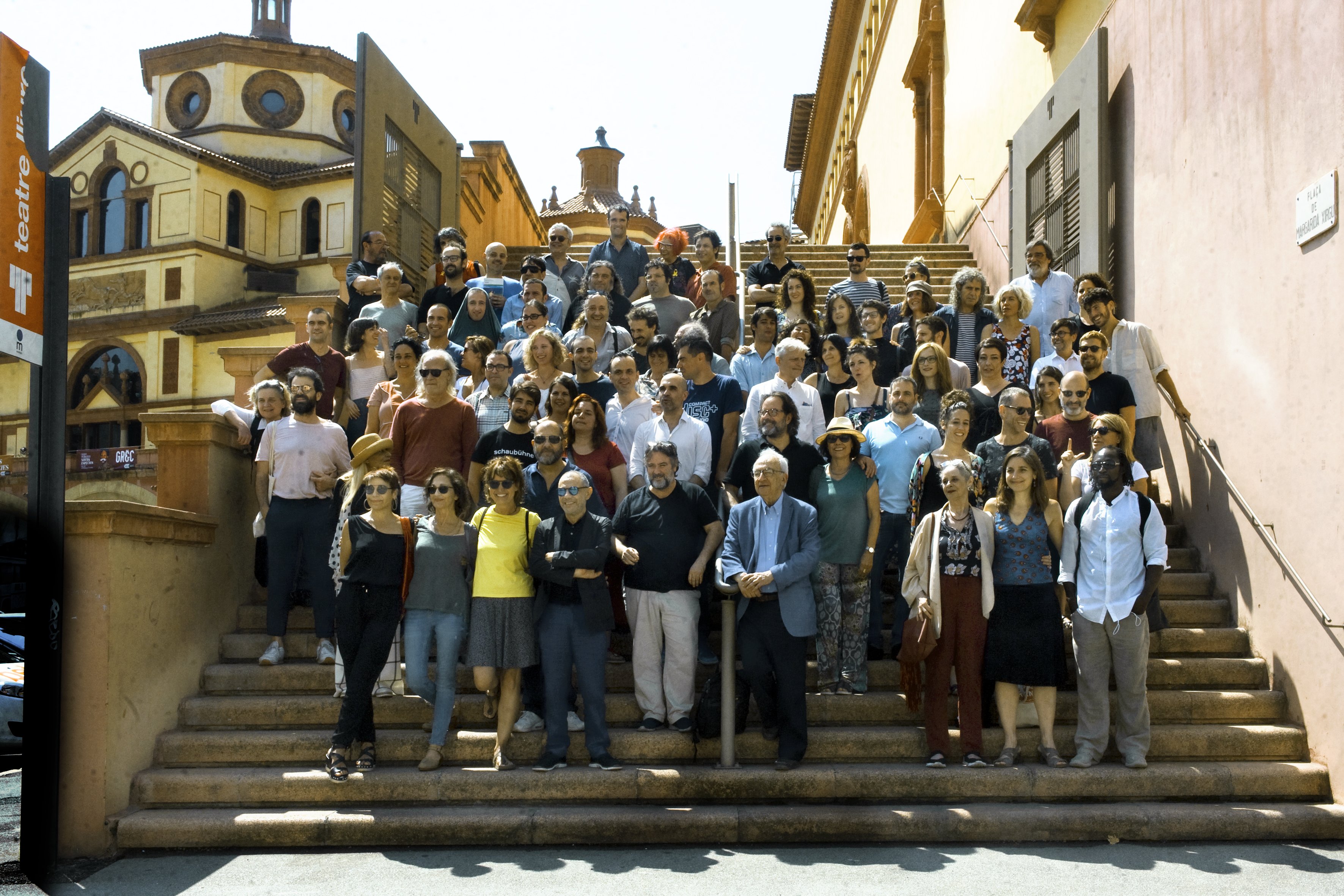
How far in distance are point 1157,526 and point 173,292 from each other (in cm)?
3398

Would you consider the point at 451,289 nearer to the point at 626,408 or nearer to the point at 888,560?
the point at 626,408

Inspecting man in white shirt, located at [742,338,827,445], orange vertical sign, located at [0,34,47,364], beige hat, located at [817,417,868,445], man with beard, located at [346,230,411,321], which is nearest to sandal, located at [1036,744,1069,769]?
beige hat, located at [817,417,868,445]

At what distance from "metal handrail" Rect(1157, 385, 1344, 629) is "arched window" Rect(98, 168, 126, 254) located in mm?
35924

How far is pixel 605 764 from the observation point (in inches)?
268

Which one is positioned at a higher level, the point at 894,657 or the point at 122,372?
the point at 122,372

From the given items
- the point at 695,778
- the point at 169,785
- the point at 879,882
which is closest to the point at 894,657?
the point at 695,778

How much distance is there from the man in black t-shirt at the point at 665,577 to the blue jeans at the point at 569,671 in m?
0.28

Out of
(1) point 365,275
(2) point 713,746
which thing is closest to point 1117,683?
(2) point 713,746

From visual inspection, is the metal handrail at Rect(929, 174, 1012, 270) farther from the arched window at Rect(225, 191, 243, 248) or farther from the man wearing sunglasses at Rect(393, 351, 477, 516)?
the arched window at Rect(225, 191, 243, 248)

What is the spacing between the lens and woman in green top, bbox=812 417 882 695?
727 centimetres

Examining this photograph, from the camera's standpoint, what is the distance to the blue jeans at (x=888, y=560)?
25.0ft

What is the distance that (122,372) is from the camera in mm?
36156

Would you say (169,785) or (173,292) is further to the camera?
(173,292)

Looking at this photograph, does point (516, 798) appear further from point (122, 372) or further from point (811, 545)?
point (122, 372)
